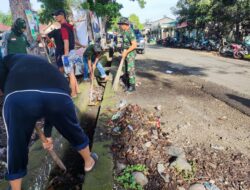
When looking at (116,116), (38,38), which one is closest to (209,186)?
(116,116)

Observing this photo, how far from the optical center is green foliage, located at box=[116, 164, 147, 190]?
116 inches

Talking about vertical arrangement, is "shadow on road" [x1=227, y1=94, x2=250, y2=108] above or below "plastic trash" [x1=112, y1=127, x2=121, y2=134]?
below

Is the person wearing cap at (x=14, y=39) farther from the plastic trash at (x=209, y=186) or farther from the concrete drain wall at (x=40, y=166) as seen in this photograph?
the plastic trash at (x=209, y=186)

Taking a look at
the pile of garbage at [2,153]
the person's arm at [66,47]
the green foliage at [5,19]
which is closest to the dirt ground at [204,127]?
the person's arm at [66,47]

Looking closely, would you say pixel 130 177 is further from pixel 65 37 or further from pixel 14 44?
pixel 14 44

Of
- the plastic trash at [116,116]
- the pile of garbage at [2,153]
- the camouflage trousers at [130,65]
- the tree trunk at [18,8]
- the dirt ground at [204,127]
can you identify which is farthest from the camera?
the tree trunk at [18,8]

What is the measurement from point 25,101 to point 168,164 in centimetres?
194

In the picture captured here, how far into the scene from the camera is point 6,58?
257 cm

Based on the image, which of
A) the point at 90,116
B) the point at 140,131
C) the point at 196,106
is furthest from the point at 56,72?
the point at 196,106

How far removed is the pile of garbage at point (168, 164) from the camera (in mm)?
3108

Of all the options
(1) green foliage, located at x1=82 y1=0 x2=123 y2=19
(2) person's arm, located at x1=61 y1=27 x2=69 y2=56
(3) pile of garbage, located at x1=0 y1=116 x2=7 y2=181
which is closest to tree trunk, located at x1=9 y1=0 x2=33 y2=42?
(2) person's arm, located at x1=61 y1=27 x2=69 y2=56

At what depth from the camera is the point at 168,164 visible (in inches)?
136

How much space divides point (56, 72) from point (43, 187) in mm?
1466

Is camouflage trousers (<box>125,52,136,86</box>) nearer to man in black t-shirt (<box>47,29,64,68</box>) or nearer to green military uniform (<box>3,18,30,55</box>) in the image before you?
man in black t-shirt (<box>47,29,64,68</box>)
